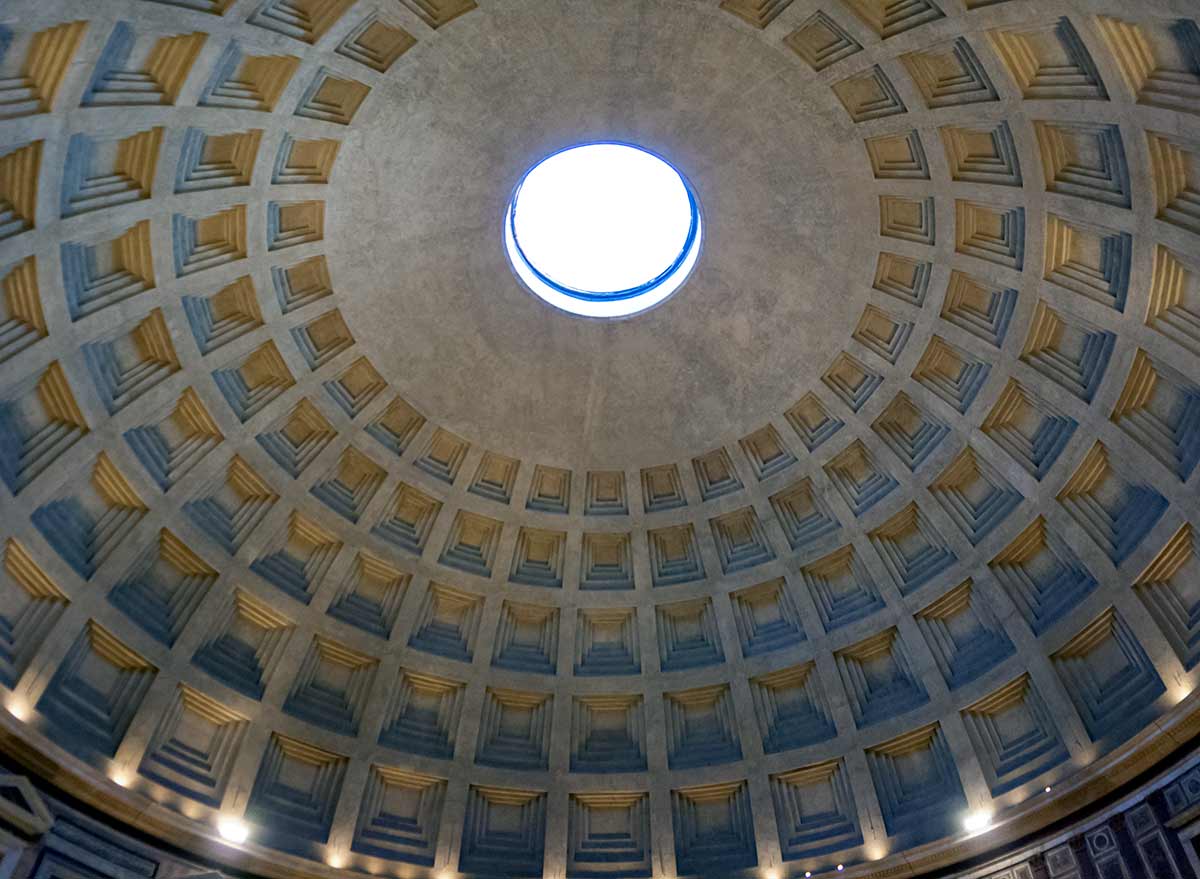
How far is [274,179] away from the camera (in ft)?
74.0

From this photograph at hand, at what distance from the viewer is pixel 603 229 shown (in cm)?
3042

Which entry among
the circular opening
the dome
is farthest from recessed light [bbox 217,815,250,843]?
the circular opening

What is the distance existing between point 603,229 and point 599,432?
6.49 m

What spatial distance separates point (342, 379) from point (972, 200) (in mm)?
15585

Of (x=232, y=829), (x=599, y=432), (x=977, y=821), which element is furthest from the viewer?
(x=599, y=432)

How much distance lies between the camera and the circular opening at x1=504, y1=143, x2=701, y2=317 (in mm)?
26500

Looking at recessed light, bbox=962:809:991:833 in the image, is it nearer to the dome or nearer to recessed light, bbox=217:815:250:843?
the dome

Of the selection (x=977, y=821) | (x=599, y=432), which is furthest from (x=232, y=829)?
(x=977, y=821)

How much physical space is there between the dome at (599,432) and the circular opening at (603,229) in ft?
0.96

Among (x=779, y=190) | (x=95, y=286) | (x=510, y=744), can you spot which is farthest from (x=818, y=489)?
(x=95, y=286)

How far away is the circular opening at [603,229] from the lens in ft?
86.9

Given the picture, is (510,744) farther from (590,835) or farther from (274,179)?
(274,179)

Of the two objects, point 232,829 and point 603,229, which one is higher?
A: point 603,229

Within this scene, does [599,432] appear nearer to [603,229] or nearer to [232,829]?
[603,229]
